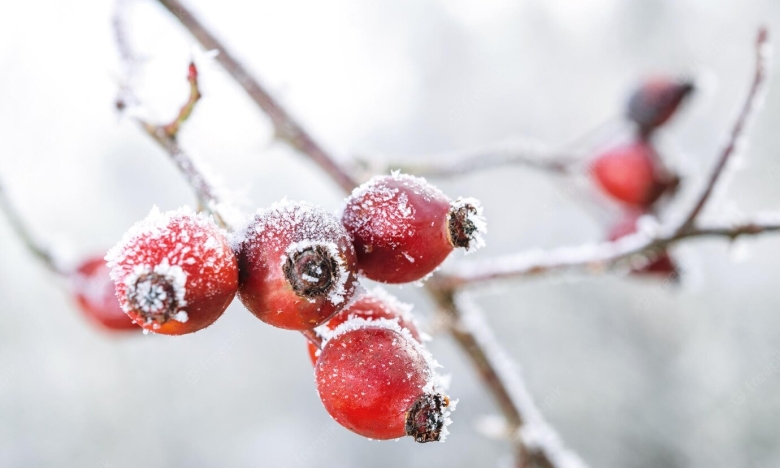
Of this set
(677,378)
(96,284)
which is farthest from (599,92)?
(96,284)

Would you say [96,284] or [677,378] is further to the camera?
[677,378]

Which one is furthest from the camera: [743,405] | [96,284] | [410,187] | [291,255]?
[743,405]

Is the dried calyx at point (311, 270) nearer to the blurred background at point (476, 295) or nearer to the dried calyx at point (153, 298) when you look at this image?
the dried calyx at point (153, 298)

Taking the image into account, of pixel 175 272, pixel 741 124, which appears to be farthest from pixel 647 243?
pixel 175 272

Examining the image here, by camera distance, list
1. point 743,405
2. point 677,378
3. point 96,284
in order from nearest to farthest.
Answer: point 96,284 → point 743,405 → point 677,378

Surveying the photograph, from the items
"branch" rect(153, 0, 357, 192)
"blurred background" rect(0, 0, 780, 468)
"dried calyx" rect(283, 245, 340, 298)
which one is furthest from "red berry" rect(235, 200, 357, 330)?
"blurred background" rect(0, 0, 780, 468)

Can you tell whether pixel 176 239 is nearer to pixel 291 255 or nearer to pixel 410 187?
pixel 291 255

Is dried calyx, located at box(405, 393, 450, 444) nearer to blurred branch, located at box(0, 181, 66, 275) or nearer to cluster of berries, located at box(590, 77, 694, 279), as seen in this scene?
blurred branch, located at box(0, 181, 66, 275)

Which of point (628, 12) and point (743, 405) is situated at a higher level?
point (628, 12)
